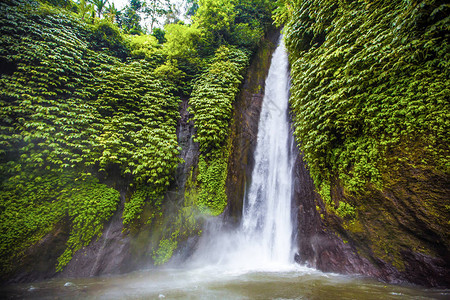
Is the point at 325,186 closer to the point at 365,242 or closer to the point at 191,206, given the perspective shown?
the point at 365,242

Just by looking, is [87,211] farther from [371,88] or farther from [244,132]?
[371,88]

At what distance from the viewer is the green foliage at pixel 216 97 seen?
7.32 meters

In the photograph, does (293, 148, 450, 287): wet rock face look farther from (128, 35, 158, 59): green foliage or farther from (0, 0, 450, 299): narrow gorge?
(128, 35, 158, 59): green foliage

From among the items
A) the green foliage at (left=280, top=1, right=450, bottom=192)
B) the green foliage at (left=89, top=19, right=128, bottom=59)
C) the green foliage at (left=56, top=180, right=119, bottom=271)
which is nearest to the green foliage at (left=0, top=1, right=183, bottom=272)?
the green foliage at (left=56, top=180, right=119, bottom=271)

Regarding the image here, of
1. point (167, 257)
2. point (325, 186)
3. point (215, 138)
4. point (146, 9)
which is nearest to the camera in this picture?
point (325, 186)

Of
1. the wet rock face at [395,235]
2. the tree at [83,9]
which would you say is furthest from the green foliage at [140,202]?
the tree at [83,9]

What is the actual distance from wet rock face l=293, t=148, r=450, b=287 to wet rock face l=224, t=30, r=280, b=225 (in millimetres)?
3205

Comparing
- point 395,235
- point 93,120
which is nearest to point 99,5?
point 93,120

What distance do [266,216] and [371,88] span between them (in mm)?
5488

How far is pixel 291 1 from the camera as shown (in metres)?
6.79

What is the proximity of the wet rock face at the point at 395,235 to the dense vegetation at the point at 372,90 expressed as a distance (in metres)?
0.28

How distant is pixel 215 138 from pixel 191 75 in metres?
4.23

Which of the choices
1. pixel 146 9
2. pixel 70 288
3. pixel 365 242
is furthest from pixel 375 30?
pixel 146 9

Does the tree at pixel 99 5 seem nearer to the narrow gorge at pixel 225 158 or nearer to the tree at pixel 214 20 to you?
the narrow gorge at pixel 225 158
